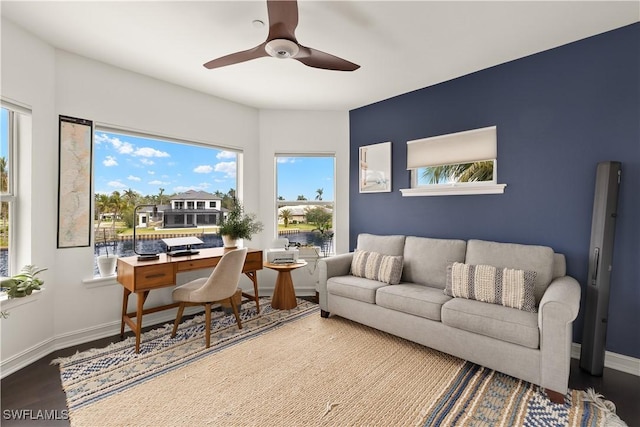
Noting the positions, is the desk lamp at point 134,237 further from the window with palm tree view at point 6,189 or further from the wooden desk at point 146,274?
the window with palm tree view at point 6,189

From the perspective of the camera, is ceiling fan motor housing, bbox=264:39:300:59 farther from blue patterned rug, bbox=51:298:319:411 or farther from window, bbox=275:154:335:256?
blue patterned rug, bbox=51:298:319:411

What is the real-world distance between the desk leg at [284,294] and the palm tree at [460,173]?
2052 millimetres

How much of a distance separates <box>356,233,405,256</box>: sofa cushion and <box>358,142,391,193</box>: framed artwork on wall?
66 cm

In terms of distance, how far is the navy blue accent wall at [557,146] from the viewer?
234cm

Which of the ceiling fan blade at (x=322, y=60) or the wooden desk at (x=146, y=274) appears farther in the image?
the wooden desk at (x=146, y=274)

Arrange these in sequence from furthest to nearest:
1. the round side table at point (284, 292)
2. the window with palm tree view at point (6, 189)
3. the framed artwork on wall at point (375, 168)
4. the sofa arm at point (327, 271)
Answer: the framed artwork on wall at point (375, 168), the round side table at point (284, 292), the sofa arm at point (327, 271), the window with palm tree view at point (6, 189)

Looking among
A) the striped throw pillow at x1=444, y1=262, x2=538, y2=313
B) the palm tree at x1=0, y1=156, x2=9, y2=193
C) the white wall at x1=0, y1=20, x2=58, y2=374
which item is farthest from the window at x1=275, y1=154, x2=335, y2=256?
the palm tree at x1=0, y1=156, x2=9, y2=193

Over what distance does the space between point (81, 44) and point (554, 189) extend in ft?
14.0

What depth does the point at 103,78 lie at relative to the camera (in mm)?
2934

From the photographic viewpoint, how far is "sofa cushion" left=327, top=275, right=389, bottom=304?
2.99 metres

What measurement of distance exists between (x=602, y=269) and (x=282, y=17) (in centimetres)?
284

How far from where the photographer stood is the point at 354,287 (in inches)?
122

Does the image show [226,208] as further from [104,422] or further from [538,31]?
[538,31]

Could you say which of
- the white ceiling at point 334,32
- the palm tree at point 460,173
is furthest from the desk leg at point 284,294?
the white ceiling at point 334,32
